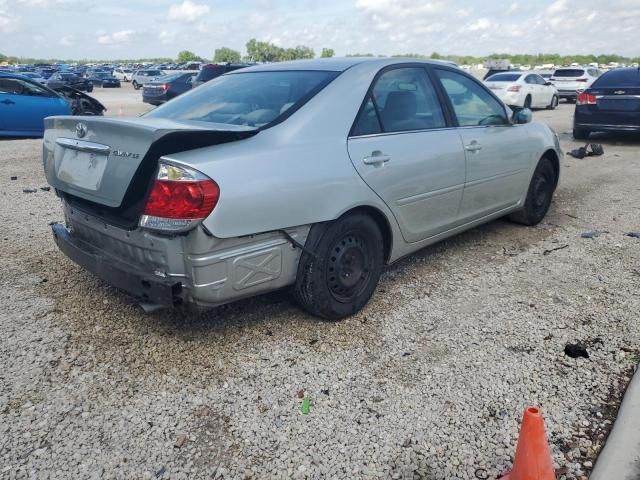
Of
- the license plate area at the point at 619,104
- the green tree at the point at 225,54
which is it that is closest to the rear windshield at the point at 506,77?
the license plate area at the point at 619,104

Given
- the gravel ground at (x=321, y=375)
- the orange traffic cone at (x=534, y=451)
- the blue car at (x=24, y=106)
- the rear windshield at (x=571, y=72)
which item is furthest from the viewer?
the rear windshield at (x=571, y=72)

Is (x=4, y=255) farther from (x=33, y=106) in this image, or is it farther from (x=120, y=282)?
(x=33, y=106)

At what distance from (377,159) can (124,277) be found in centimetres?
166

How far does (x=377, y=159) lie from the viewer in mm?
3479

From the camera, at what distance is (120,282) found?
3.02m

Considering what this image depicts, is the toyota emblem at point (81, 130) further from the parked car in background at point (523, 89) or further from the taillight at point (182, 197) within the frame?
the parked car in background at point (523, 89)

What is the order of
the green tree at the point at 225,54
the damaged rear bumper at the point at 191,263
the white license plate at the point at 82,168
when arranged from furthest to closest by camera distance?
the green tree at the point at 225,54
the white license plate at the point at 82,168
the damaged rear bumper at the point at 191,263

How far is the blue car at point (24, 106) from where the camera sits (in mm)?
11406

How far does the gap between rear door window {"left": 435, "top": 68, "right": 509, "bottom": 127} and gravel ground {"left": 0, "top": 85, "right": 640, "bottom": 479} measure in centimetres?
121

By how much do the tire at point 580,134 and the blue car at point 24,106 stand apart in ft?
36.3

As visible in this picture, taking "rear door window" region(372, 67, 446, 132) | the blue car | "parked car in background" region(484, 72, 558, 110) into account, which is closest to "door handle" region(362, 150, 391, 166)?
"rear door window" region(372, 67, 446, 132)

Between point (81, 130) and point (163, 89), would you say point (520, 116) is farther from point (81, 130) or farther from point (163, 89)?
point (163, 89)

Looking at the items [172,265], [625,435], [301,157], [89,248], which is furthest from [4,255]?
[625,435]

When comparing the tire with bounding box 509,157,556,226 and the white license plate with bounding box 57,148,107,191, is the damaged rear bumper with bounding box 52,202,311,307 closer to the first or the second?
the white license plate with bounding box 57,148,107,191
